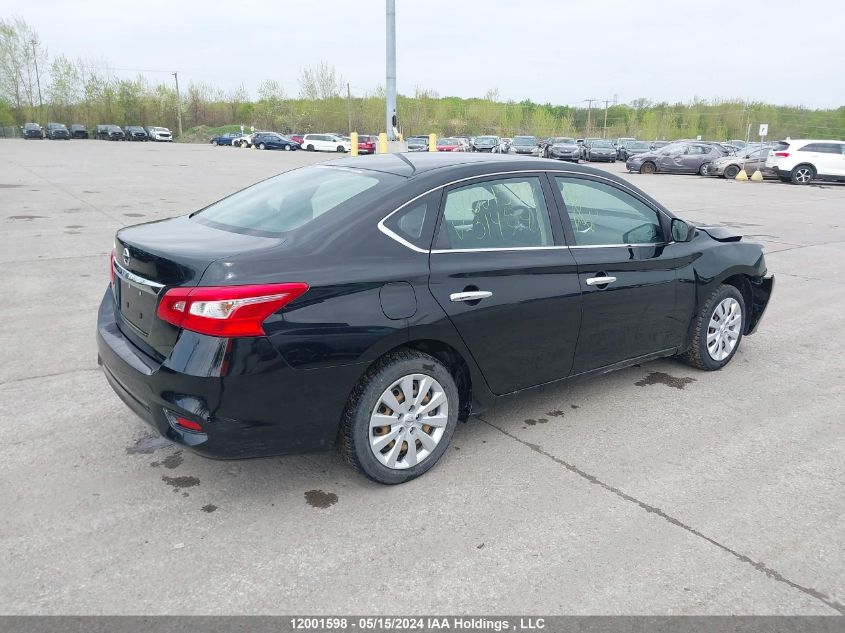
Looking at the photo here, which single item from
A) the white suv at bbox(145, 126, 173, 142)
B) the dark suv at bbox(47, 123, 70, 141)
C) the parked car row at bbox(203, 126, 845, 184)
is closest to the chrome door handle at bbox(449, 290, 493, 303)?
the parked car row at bbox(203, 126, 845, 184)

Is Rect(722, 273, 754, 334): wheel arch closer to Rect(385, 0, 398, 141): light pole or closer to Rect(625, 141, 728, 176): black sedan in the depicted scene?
Rect(385, 0, 398, 141): light pole

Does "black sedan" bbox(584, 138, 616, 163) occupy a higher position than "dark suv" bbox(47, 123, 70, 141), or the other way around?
"dark suv" bbox(47, 123, 70, 141)

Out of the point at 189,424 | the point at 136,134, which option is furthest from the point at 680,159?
the point at 136,134

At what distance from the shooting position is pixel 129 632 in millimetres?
2391

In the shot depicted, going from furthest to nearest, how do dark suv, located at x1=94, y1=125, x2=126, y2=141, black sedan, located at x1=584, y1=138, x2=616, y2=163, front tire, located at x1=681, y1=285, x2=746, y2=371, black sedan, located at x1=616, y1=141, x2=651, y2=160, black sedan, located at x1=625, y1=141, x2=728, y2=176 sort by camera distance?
dark suv, located at x1=94, y1=125, x2=126, y2=141 → black sedan, located at x1=616, y1=141, x2=651, y2=160 → black sedan, located at x1=584, y1=138, x2=616, y2=163 → black sedan, located at x1=625, y1=141, x2=728, y2=176 → front tire, located at x1=681, y1=285, x2=746, y2=371

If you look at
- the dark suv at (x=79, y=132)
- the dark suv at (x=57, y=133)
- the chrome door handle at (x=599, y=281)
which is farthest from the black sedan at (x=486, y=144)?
the dark suv at (x=79, y=132)

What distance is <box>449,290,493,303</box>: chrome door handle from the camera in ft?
11.2

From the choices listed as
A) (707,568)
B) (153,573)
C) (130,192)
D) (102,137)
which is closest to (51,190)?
(130,192)

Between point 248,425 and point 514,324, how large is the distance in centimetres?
152

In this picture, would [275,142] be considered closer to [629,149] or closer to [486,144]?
[486,144]

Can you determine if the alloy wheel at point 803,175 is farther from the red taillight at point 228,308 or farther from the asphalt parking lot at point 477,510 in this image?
the red taillight at point 228,308

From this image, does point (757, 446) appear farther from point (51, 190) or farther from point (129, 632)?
point (51, 190)

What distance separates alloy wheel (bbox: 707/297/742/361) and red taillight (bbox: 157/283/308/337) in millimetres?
3464

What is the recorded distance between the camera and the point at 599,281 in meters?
4.06
